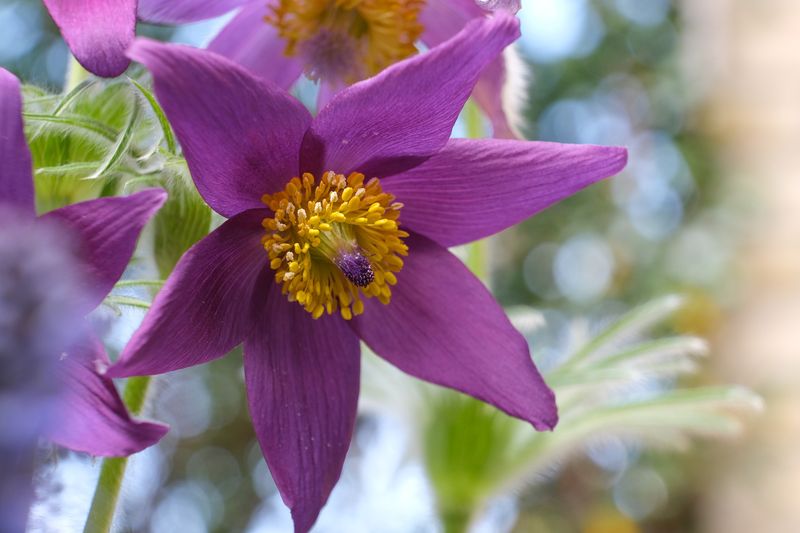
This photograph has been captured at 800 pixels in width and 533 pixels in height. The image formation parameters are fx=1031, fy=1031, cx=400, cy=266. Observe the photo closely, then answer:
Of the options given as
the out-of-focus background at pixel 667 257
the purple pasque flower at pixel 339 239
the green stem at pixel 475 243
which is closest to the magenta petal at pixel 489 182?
the purple pasque flower at pixel 339 239

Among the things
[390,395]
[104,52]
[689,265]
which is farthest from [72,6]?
[689,265]

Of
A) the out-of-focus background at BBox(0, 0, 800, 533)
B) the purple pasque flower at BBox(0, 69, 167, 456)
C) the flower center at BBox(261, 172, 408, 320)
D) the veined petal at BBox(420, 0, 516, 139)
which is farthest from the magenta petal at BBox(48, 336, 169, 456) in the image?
the out-of-focus background at BBox(0, 0, 800, 533)

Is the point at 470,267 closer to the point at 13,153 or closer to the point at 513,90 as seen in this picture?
the point at 513,90

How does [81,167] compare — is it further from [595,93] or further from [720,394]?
Result: [595,93]

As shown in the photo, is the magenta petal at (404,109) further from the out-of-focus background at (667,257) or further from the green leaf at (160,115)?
the out-of-focus background at (667,257)

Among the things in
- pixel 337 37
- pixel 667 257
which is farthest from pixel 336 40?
pixel 667 257

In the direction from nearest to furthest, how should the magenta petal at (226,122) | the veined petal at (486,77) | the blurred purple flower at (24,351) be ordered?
the blurred purple flower at (24,351) < the magenta petal at (226,122) < the veined petal at (486,77)

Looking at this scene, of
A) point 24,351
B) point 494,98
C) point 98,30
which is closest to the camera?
point 24,351
